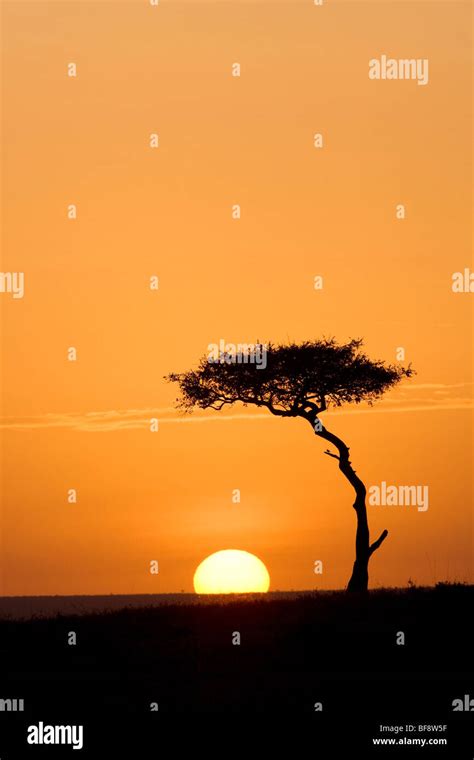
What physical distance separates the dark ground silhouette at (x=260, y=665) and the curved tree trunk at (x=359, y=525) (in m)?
5.45

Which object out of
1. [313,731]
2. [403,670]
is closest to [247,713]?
[313,731]

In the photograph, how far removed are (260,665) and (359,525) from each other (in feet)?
53.9

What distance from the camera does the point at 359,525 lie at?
155 feet

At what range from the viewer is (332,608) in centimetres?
3803

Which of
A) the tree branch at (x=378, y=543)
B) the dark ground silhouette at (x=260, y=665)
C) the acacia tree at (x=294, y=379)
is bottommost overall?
the dark ground silhouette at (x=260, y=665)

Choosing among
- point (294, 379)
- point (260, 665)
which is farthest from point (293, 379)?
point (260, 665)

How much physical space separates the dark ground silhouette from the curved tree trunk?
5450 millimetres

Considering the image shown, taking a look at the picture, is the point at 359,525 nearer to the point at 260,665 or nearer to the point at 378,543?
the point at 378,543

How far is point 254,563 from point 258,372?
2130cm

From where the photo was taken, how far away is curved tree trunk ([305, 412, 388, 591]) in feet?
153

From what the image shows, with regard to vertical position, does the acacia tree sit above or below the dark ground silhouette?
above

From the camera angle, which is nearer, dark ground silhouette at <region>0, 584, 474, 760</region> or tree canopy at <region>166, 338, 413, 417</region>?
dark ground silhouette at <region>0, 584, 474, 760</region>

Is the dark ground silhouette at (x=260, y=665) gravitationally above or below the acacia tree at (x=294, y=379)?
below

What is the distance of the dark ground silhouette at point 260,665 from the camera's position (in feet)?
89.4
